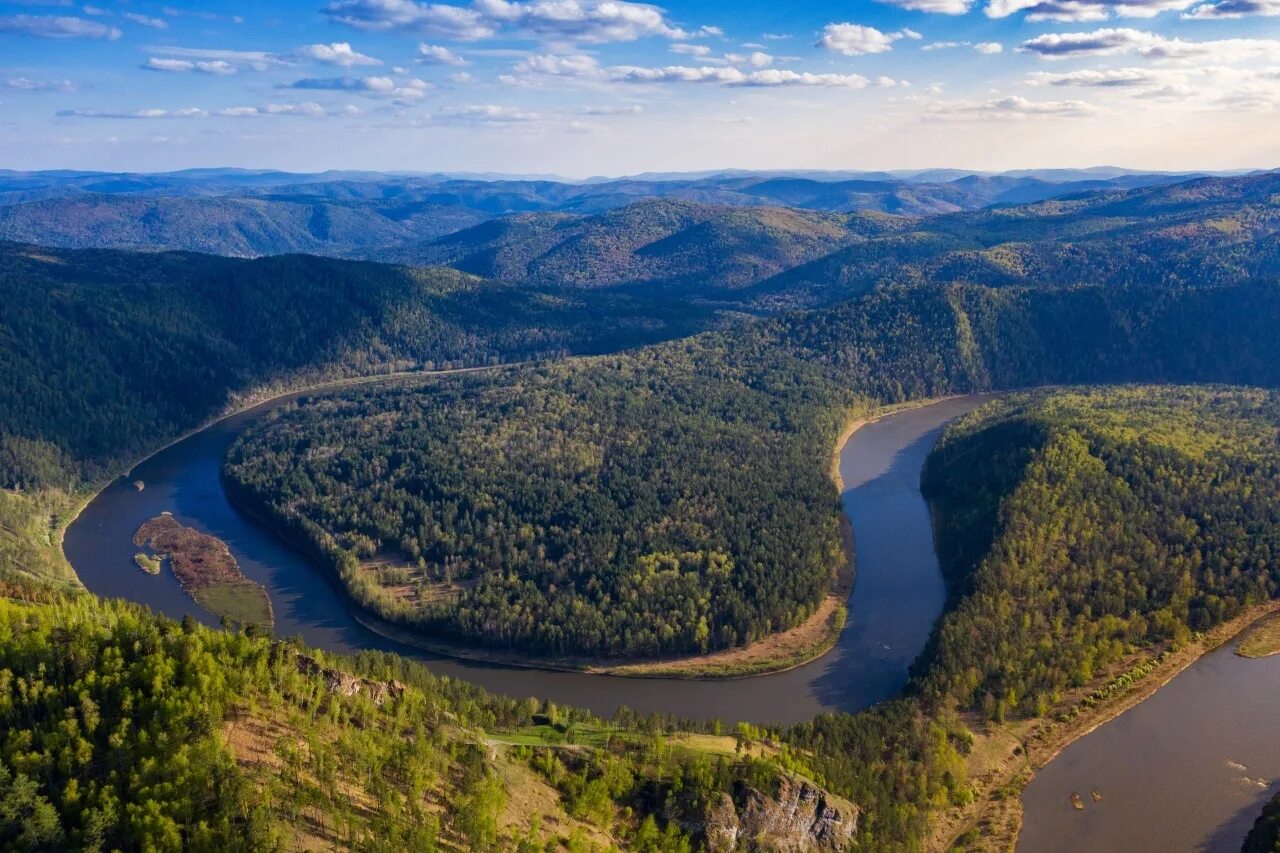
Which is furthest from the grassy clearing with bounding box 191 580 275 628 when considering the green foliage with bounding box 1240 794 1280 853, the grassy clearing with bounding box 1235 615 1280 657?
the grassy clearing with bounding box 1235 615 1280 657

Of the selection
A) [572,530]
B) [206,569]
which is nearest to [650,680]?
[572,530]

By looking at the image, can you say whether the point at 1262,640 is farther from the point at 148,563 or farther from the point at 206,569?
the point at 148,563

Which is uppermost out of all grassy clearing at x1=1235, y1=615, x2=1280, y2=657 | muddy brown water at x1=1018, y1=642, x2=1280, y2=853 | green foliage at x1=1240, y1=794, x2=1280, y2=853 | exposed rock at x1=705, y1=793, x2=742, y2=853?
exposed rock at x1=705, y1=793, x2=742, y2=853

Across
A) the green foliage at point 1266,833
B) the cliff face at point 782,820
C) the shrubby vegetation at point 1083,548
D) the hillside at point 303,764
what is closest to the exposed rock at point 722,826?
the cliff face at point 782,820

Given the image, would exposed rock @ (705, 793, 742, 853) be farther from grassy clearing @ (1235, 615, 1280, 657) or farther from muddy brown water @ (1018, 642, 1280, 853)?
grassy clearing @ (1235, 615, 1280, 657)

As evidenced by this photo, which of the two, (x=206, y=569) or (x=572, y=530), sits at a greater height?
(x=572, y=530)
